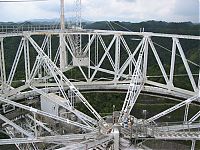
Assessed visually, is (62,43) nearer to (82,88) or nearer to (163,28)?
(82,88)

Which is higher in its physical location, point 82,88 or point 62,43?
point 62,43

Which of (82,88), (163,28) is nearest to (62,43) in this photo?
(82,88)

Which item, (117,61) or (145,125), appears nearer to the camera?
(145,125)

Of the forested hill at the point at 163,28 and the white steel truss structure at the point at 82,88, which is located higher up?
the forested hill at the point at 163,28

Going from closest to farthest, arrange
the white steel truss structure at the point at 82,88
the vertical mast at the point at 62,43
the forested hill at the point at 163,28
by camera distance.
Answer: the white steel truss structure at the point at 82,88 < the vertical mast at the point at 62,43 < the forested hill at the point at 163,28

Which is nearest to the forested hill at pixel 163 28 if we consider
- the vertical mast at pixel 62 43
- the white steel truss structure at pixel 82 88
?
the vertical mast at pixel 62 43

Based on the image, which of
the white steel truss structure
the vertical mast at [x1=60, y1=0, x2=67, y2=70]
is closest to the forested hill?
the vertical mast at [x1=60, y1=0, x2=67, y2=70]

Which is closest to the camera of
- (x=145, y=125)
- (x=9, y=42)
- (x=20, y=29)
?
(x=145, y=125)

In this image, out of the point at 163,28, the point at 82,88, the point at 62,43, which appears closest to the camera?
the point at 62,43

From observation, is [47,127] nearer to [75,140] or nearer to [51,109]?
[51,109]

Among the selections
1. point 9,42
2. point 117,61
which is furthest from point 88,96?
point 9,42

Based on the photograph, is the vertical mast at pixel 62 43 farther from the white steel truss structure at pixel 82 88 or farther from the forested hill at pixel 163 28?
the forested hill at pixel 163 28
